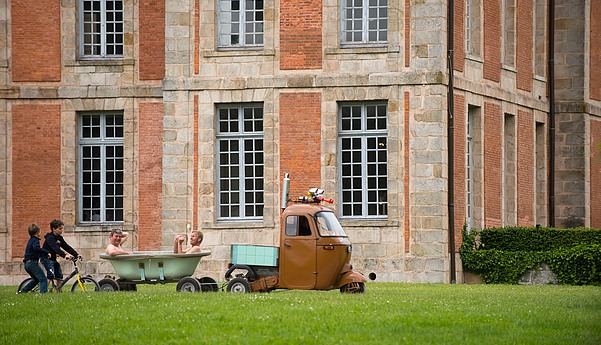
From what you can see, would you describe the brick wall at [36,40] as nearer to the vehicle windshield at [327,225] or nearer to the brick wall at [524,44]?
the brick wall at [524,44]

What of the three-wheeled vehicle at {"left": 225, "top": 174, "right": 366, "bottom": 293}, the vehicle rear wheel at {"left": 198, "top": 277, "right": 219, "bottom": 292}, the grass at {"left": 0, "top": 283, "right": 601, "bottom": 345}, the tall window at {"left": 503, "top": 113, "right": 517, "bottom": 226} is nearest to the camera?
the grass at {"left": 0, "top": 283, "right": 601, "bottom": 345}

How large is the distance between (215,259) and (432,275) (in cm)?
463

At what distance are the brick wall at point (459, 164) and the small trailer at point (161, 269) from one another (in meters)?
8.59

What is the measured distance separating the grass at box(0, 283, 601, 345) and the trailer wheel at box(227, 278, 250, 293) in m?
0.52

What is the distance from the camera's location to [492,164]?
36.3 meters

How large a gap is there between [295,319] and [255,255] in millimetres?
Answer: 5704

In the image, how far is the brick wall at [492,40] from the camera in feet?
119

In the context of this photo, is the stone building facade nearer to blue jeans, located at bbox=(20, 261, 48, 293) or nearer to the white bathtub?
the white bathtub

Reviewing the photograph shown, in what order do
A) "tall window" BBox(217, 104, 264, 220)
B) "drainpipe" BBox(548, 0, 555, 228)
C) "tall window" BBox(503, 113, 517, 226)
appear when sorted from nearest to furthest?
"tall window" BBox(217, 104, 264, 220)
"tall window" BBox(503, 113, 517, 226)
"drainpipe" BBox(548, 0, 555, 228)

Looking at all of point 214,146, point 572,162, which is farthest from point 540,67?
point 214,146

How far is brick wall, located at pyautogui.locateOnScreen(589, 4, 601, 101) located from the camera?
1647 inches

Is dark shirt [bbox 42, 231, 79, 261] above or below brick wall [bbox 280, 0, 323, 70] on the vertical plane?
below

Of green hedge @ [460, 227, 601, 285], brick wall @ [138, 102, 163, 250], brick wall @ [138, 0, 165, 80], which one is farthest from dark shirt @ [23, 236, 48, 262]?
green hedge @ [460, 227, 601, 285]

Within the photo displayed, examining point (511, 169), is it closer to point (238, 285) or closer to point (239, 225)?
point (239, 225)
